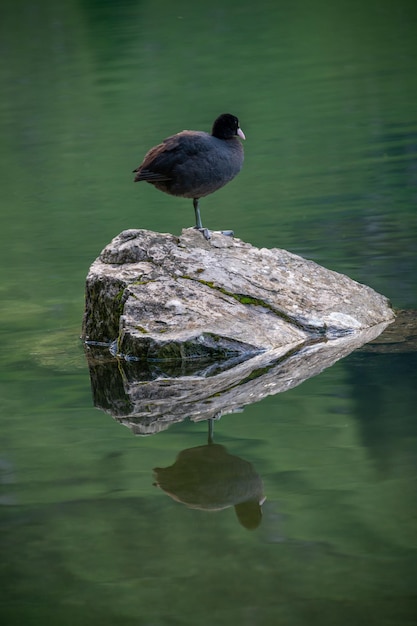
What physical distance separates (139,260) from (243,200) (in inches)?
173

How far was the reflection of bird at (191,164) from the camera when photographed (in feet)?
22.5

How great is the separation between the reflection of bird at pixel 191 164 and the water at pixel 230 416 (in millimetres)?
1139

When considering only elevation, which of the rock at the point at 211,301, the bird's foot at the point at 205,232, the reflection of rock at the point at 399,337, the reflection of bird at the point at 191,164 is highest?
the reflection of bird at the point at 191,164

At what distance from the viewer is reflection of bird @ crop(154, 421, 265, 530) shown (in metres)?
4.66

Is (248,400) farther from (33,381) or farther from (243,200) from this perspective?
(243,200)

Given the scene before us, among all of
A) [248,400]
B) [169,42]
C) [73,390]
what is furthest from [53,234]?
[169,42]

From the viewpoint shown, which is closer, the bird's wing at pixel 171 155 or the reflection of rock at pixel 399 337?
the reflection of rock at pixel 399 337

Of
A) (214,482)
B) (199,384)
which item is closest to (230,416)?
(199,384)

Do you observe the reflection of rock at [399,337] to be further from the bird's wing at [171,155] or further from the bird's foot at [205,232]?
the bird's wing at [171,155]

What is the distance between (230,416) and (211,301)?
1.23m

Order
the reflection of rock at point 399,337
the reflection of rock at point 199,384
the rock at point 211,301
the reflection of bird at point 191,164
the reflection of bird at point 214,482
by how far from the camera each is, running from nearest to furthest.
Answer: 1. the reflection of bird at point 214,482
2. the reflection of rock at point 199,384
3. the reflection of rock at point 399,337
4. the rock at point 211,301
5. the reflection of bird at point 191,164

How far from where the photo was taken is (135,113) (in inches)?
648

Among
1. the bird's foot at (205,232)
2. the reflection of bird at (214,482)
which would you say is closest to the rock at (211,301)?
the bird's foot at (205,232)

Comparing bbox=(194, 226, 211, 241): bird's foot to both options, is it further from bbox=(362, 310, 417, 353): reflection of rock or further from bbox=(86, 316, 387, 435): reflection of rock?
bbox=(362, 310, 417, 353): reflection of rock
